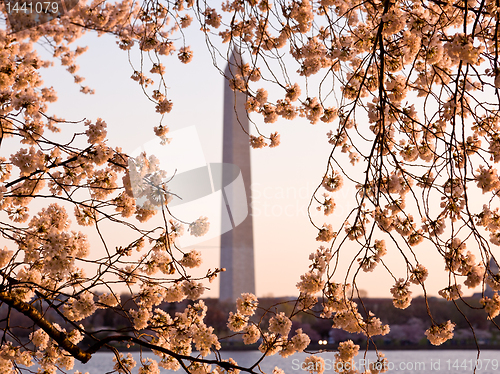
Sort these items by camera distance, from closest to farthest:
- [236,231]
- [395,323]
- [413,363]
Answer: [236,231]
[413,363]
[395,323]

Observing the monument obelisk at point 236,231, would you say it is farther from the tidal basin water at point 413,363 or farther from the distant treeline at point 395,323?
the tidal basin water at point 413,363

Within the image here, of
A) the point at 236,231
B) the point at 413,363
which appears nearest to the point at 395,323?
the point at 413,363

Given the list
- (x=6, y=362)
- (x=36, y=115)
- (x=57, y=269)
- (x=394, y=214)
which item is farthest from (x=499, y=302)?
(x=6, y=362)

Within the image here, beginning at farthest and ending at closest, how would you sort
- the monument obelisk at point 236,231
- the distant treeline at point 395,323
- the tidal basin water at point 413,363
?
the tidal basin water at point 413,363, the distant treeline at point 395,323, the monument obelisk at point 236,231

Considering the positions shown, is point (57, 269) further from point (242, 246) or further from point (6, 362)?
point (242, 246)

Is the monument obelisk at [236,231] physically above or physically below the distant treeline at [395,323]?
above

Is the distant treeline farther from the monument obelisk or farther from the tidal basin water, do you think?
the monument obelisk

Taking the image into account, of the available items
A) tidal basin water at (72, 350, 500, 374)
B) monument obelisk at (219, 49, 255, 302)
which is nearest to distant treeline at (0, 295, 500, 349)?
tidal basin water at (72, 350, 500, 374)

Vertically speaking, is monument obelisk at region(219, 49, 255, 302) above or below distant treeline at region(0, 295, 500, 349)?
above

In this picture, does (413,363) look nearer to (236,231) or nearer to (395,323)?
(395,323)

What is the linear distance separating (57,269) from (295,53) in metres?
1.90

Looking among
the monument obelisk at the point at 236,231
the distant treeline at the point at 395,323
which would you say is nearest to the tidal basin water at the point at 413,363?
the distant treeline at the point at 395,323

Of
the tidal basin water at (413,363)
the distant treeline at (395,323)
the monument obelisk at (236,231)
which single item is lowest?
the tidal basin water at (413,363)

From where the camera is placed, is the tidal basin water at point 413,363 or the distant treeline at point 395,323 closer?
the distant treeline at point 395,323
